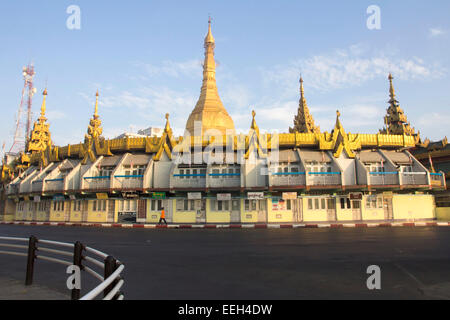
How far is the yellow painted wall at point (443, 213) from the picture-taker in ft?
101

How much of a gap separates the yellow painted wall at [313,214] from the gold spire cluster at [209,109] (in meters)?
18.4

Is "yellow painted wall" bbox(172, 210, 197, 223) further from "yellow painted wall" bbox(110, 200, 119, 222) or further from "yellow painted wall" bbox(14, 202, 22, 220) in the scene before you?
"yellow painted wall" bbox(14, 202, 22, 220)

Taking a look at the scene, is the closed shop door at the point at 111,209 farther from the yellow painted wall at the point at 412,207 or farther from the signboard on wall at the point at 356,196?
the yellow painted wall at the point at 412,207

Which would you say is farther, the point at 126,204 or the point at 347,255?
the point at 126,204

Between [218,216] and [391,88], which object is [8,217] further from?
[391,88]

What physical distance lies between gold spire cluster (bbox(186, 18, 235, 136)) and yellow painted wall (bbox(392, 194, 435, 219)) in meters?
23.9

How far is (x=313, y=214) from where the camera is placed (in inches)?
1166

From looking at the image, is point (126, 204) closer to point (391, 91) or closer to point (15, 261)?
point (15, 261)

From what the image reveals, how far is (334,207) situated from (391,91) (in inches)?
1500

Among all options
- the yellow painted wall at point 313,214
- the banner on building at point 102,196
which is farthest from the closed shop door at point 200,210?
the yellow painted wall at point 313,214

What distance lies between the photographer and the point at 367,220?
29.5m

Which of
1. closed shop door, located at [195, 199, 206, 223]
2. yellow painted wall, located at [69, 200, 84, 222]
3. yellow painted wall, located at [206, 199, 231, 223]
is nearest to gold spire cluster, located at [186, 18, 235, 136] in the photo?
closed shop door, located at [195, 199, 206, 223]

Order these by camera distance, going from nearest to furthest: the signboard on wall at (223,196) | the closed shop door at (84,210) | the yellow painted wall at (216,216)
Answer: the signboard on wall at (223,196) < the yellow painted wall at (216,216) < the closed shop door at (84,210)
